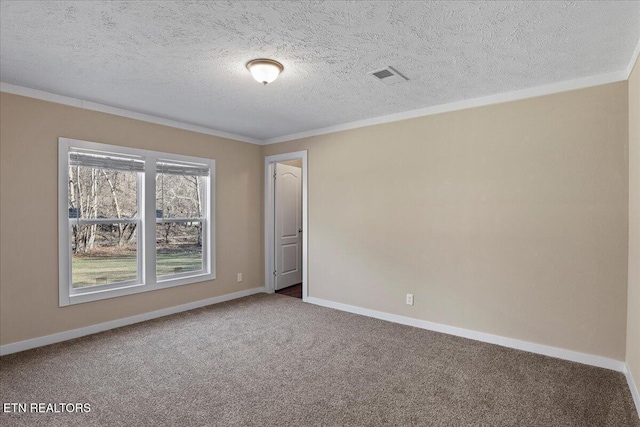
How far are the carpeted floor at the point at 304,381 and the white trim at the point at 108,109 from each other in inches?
93.9

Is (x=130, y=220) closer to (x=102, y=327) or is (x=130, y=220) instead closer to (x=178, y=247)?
(x=178, y=247)

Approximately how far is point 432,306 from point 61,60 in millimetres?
4068

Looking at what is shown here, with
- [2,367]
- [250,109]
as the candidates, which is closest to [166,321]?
[2,367]

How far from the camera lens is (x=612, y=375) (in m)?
2.75

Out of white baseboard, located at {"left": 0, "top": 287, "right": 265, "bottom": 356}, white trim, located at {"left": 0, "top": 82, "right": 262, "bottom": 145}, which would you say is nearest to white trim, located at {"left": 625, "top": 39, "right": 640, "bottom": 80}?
white trim, located at {"left": 0, "top": 82, "right": 262, "bottom": 145}

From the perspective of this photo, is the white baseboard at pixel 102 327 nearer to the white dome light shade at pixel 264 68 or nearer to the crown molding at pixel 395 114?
the crown molding at pixel 395 114

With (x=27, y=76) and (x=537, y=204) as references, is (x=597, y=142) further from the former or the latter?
(x=27, y=76)

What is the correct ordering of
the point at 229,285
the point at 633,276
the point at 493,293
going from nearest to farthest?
the point at 633,276 → the point at 493,293 → the point at 229,285

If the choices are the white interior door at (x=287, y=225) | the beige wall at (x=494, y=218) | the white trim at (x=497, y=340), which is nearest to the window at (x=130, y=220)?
the white interior door at (x=287, y=225)

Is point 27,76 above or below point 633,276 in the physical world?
above

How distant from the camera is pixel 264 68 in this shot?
2652mm

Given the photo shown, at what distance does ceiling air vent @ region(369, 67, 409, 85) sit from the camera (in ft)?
9.34

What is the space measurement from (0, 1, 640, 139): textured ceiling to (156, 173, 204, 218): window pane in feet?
3.67

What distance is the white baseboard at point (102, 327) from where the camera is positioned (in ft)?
10.5
